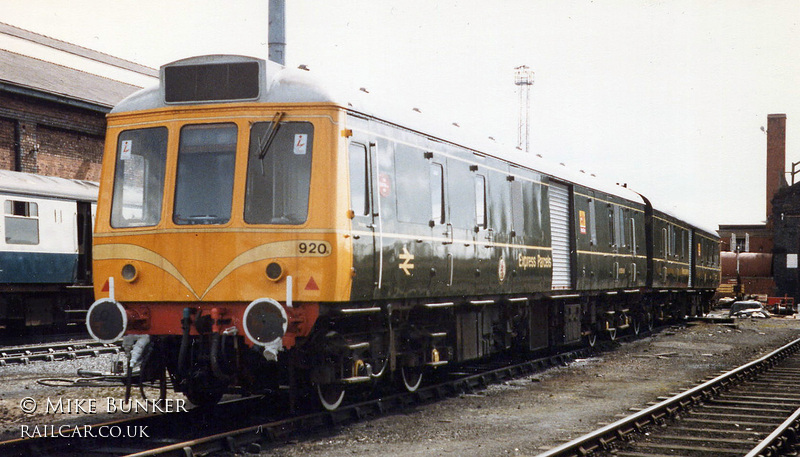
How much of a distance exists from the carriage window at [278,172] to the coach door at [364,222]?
516 mm

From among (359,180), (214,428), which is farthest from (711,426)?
(214,428)

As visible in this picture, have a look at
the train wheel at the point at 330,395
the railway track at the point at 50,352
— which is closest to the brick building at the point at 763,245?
the railway track at the point at 50,352

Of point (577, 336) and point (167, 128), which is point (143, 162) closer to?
point (167, 128)

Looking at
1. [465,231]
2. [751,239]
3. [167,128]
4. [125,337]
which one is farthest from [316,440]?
[751,239]

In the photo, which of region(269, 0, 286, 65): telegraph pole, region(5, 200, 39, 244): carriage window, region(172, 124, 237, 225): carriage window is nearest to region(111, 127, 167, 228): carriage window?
region(172, 124, 237, 225): carriage window

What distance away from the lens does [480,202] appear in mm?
12391

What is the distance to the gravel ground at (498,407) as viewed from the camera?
8.53 m

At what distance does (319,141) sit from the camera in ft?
29.1

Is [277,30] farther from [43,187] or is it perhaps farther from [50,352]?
[43,187]

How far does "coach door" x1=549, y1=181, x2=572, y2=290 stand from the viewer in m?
15.7

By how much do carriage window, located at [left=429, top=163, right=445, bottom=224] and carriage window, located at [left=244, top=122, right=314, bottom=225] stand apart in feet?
8.16

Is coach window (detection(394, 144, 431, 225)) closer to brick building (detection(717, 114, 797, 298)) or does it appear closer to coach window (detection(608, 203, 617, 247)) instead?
coach window (detection(608, 203, 617, 247))

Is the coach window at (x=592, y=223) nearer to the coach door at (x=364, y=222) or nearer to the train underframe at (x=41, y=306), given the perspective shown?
the coach door at (x=364, y=222)

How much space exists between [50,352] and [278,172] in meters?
9.21
